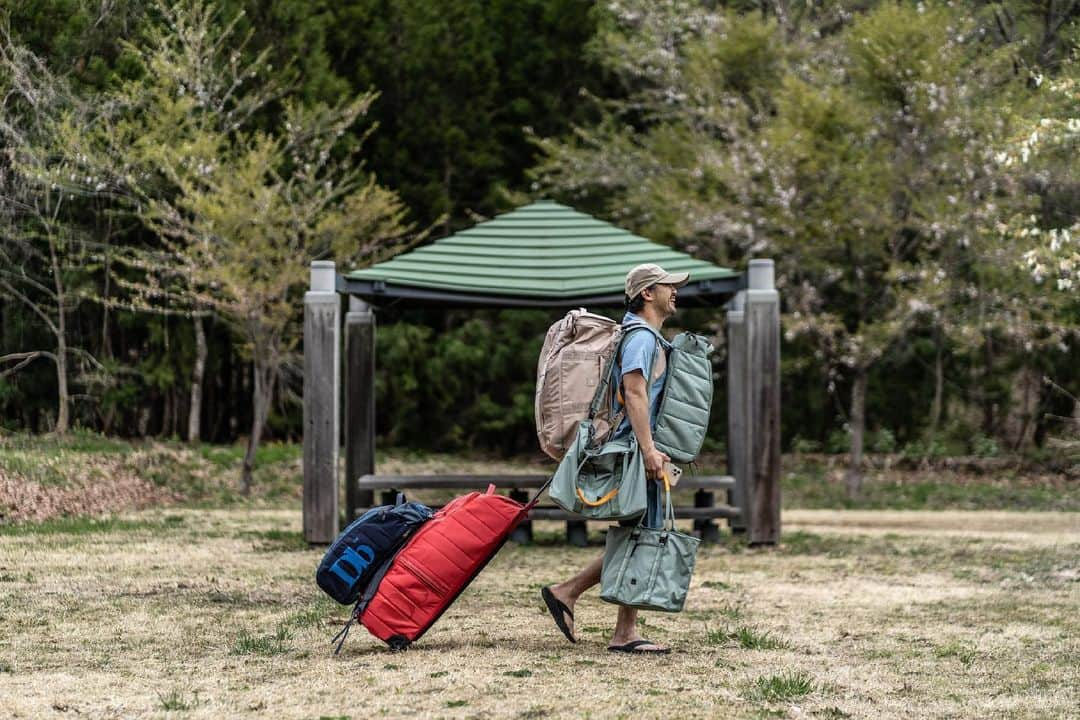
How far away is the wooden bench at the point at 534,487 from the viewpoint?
1242cm

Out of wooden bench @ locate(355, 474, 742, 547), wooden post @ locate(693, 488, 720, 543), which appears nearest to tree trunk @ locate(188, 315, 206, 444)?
wooden bench @ locate(355, 474, 742, 547)

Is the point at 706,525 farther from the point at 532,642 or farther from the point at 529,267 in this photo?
the point at 532,642

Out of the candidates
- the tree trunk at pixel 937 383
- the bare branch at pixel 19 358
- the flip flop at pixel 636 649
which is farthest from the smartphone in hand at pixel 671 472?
the tree trunk at pixel 937 383

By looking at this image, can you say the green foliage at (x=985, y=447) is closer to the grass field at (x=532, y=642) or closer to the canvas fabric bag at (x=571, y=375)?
the grass field at (x=532, y=642)

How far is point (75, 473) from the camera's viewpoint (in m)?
16.4

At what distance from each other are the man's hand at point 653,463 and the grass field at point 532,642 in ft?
2.61

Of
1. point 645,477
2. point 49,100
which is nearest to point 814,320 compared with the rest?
point 49,100

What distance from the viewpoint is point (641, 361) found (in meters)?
6.44

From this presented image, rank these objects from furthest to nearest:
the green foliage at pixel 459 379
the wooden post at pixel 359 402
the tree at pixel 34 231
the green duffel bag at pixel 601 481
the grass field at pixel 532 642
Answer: the green foliage at pixel 459 379 → the tree at pixel 34 231 → the wooden post at pixel 359 402 → the green duffel bag at pixel 601 481 → the grass field at pixel 532 642

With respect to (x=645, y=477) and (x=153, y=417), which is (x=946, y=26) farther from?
(x=645, y=477)

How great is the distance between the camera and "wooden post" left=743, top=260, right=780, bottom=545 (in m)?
12.4

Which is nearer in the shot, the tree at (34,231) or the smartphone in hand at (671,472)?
the smartphone in hand at (671,472)

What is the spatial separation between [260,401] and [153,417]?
349cm

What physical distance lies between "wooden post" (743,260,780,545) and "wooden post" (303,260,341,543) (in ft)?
11.1
